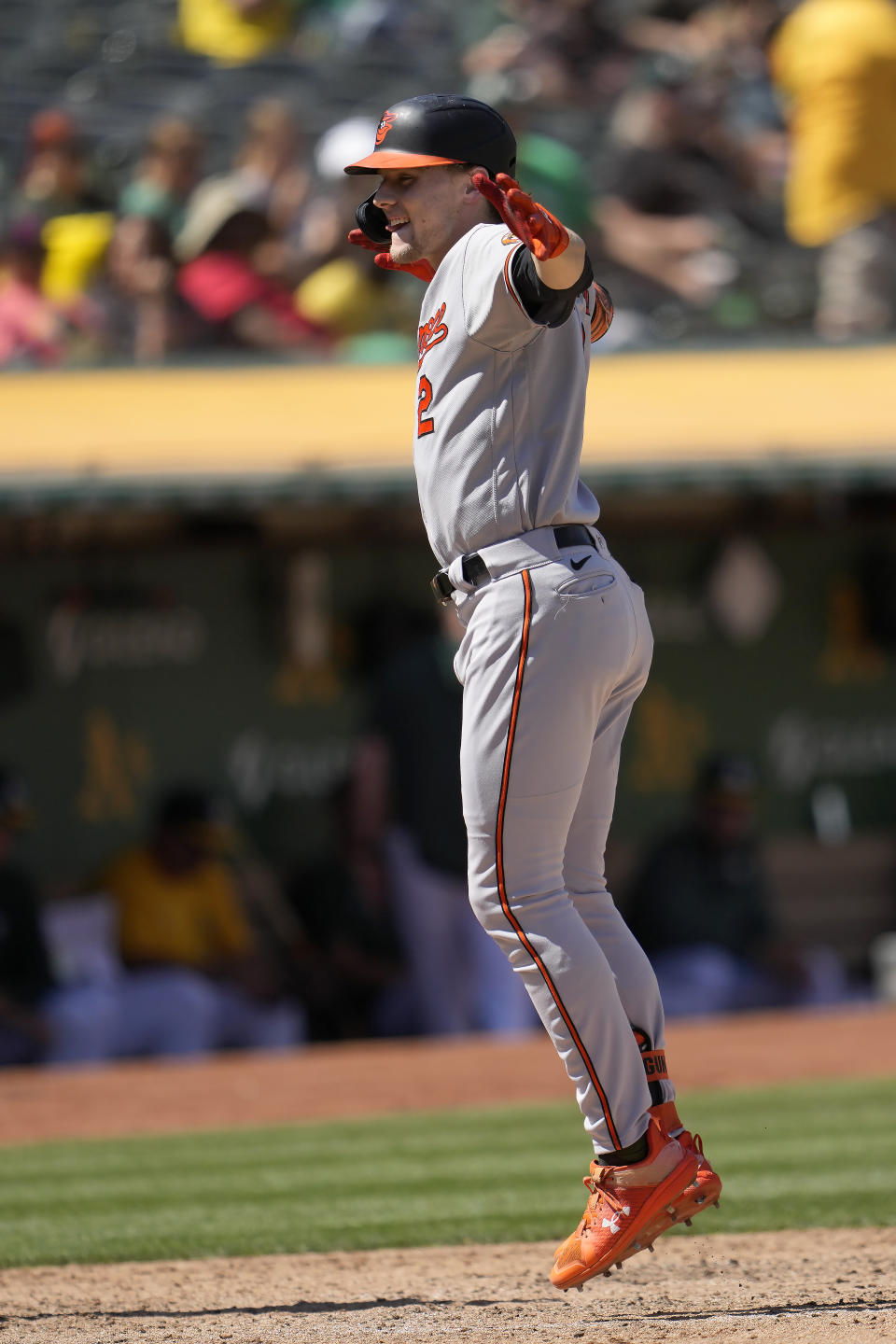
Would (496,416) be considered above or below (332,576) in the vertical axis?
above

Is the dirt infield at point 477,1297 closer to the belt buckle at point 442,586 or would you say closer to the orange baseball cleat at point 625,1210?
the orange baseball cleat at point 625,1210

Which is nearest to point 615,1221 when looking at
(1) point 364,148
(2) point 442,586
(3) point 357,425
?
(2) point 442,586

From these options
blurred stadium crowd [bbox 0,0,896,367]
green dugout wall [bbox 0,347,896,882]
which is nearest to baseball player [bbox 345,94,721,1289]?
green dugout wall [bbox 0,347,896,882]

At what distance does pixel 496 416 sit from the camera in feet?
9.60

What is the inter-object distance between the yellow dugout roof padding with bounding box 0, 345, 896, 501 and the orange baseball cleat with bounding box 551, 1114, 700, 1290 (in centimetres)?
548

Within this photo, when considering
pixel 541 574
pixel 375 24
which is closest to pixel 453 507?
pixel 541 574

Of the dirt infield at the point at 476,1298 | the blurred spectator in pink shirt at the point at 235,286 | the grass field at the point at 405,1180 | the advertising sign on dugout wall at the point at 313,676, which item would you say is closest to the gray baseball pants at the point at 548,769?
the dirt infield at the point at 476,1298

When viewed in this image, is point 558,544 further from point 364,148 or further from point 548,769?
point 364,148

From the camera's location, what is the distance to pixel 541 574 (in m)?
2.90

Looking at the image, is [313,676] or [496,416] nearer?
[496,416]

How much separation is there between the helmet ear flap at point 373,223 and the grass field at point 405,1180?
2.06m

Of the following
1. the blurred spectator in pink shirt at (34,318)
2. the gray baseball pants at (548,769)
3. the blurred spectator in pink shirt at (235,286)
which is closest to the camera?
the gray baseball pants at (548,769)

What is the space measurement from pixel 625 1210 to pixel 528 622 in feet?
3.02

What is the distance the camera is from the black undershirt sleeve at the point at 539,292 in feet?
8.94
